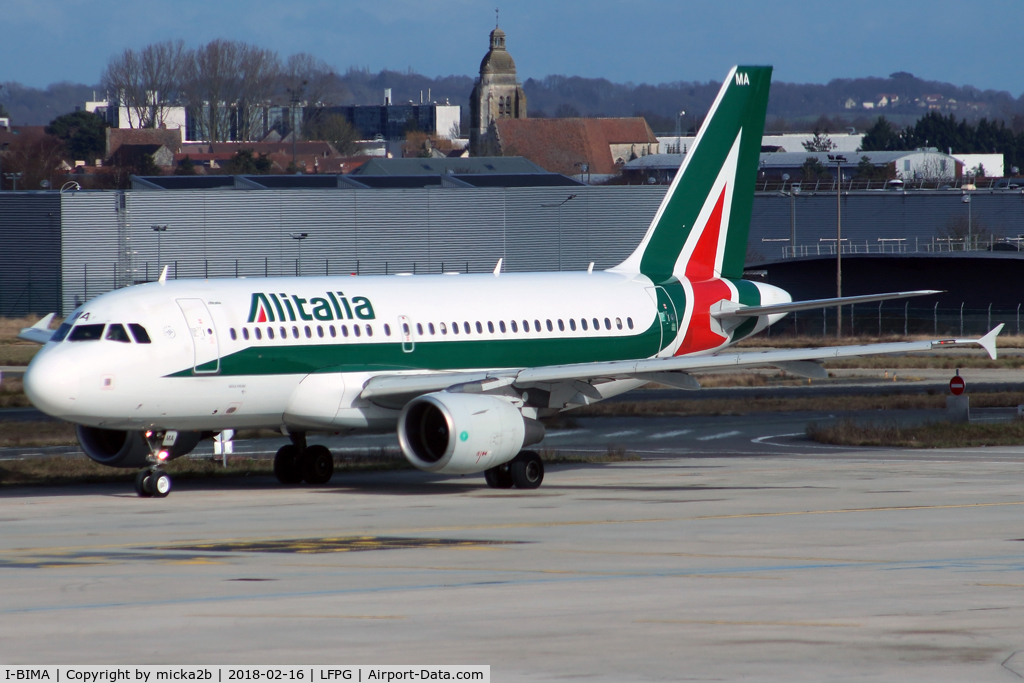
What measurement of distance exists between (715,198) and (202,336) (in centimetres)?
1492

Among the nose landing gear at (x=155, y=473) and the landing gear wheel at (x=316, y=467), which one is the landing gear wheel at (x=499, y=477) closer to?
the landing gear wheel at (x=316, y=467)

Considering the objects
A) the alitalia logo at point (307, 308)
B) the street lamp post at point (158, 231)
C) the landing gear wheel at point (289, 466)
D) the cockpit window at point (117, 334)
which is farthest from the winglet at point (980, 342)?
the street lamp post at point (158, 231)

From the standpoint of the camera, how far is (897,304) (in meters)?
96.6

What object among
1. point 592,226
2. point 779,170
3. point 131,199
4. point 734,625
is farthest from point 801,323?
point 779,170

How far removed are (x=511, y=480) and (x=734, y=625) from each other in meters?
14.0

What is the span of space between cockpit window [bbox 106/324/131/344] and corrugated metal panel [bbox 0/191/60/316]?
7661cm

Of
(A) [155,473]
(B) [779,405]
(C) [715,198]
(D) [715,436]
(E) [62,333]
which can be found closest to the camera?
(E) [62,333]

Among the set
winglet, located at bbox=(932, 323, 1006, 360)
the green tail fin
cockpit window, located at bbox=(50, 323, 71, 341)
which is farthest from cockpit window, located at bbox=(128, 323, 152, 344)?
winglet, located at bbox=(932, 323, 1006, 360)

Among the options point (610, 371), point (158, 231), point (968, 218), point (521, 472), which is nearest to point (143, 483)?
point (521, 472)

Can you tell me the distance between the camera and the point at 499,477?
1091 inches

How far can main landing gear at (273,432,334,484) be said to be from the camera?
2942cm

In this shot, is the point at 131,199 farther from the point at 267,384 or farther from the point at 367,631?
the point at 367,631

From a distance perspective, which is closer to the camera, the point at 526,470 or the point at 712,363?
the point at 712,363

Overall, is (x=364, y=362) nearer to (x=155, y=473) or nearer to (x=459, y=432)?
(x=459, y=432)
